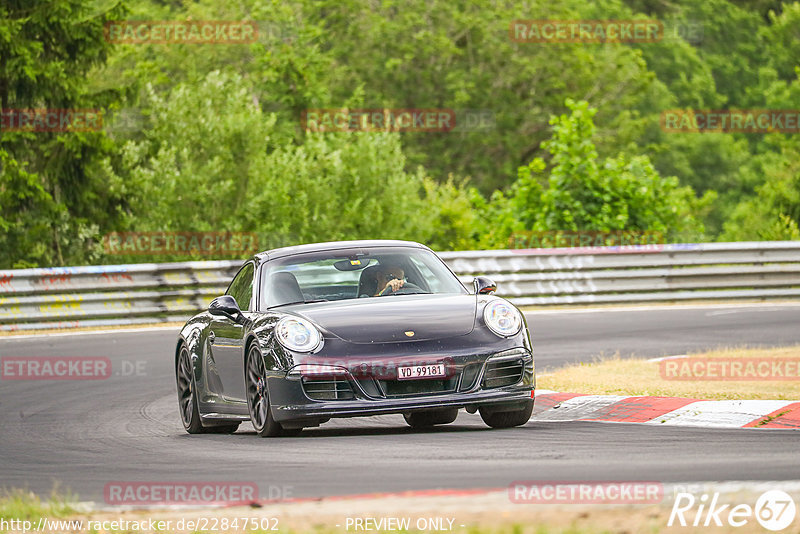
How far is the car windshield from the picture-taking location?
1026 centimetres

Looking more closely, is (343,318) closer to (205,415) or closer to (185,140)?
(205,415)

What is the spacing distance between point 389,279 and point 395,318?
3.55 feet

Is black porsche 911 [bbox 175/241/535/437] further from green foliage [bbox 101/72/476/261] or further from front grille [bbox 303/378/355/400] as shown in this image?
green foliage [bbox 101/72/476/261]

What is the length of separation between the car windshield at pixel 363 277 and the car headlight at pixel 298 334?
0.81m

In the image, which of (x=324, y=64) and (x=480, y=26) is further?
(x=480, y=26)

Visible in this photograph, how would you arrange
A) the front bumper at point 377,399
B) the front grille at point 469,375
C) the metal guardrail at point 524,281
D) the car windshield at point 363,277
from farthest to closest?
the metal guardrail at point 524,281
the car windshield at point 363,277
the front grille at point 469,375
the front bumper at point 377,399

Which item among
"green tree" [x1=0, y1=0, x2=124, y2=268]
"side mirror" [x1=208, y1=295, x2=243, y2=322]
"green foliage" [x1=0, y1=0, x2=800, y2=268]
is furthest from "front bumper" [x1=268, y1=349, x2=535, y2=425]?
"green tree" [x1=0, y1=0, x2=124, y2=268]

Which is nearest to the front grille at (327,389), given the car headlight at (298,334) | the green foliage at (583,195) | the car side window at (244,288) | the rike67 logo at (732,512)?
the car headlight at (298,334)

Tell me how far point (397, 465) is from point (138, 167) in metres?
23.1

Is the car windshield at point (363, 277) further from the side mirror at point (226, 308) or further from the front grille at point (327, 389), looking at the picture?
the front grille at point (327, 389)

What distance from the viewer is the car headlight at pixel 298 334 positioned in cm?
910

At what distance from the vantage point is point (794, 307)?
22.3 meters

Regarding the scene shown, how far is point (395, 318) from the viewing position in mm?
9336

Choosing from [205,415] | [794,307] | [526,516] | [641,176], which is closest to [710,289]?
[794,307]
